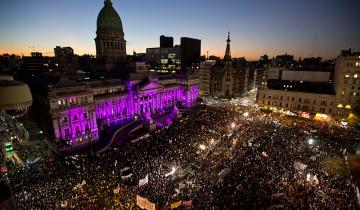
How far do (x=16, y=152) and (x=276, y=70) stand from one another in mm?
78724

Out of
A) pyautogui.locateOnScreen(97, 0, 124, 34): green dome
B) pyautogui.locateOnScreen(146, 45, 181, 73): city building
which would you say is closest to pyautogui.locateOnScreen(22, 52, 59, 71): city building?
pyautogui.locateOnScreen(146, 45, 181, 73): city building

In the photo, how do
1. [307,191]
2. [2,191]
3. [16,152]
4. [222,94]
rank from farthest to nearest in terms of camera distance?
1. [222,94]
2. [16,152]
3. [307,191]
4. [2,191]

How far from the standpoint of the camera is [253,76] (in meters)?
108

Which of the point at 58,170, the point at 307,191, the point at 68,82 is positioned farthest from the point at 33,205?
the point at 307,191

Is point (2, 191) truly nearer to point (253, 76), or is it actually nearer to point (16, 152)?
point (16, 152)

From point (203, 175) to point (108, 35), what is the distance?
186 ft

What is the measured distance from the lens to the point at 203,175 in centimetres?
2595

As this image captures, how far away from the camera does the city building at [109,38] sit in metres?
64.5

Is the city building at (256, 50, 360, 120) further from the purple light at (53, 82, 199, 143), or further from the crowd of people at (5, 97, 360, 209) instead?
the purple light at (53, 82, 199, 143)

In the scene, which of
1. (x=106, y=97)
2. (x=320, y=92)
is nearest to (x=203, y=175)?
(x=106, y=97)

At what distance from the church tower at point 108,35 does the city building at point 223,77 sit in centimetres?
3923

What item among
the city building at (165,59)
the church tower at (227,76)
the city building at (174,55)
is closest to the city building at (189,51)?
the city building at (174,55)

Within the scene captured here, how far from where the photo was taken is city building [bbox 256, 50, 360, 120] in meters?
50.4

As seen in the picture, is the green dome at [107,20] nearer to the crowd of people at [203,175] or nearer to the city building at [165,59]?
the crowd of people at [203,175]
